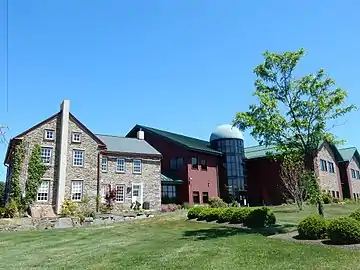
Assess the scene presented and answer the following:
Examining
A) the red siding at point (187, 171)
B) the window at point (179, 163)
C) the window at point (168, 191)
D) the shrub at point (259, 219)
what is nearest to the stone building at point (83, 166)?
the window at point (168, 191)

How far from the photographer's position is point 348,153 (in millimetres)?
57406

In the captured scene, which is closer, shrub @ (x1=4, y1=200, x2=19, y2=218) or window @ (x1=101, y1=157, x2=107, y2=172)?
shrub @ (x1=4, y1=200, x2=19, y2=218)

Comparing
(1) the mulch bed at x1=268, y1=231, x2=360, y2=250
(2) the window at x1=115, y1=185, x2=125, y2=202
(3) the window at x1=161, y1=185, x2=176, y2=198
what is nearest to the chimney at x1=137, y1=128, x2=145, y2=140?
(3) the window at x1=161, y1=185, x2=176, y2=198

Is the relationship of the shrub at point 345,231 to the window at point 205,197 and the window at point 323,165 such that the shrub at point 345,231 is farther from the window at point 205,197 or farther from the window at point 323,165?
the window at point 323,165

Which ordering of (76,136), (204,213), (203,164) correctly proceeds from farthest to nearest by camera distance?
(203,164) < (76,136) < (204,213)

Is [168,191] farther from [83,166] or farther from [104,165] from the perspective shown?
[83,166]

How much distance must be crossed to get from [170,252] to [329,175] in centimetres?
4240

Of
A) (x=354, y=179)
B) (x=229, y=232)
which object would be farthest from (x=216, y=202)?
(x=354, y=179)

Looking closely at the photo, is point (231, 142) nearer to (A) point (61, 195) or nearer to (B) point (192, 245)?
(A) point (61, 195)

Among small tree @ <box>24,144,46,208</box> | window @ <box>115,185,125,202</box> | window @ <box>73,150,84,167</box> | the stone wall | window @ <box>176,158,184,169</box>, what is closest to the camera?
small tree @ <box>24,144,46,208</box>

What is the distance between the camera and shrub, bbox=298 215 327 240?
14.9m

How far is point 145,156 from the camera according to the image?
38.8m

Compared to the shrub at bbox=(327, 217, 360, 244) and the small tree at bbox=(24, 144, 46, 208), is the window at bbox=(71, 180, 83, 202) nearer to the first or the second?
the small tree at bbox=(24, 144, 46, 208)

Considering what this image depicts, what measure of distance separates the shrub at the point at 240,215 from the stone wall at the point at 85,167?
15885 millimetres
